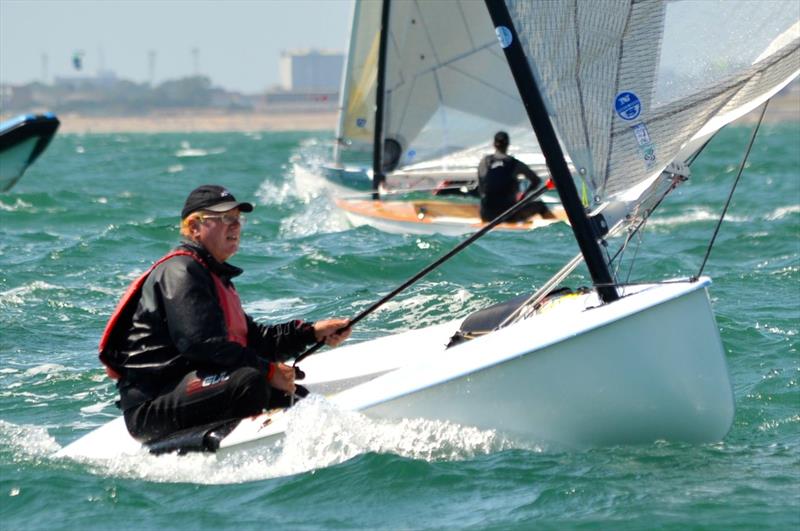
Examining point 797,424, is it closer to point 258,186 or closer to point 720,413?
point 720,413

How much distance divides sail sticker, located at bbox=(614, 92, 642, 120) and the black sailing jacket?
1.44m

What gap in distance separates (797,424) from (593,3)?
1.82m

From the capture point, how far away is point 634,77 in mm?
5094

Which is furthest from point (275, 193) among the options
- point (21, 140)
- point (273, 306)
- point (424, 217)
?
point (273, 306)

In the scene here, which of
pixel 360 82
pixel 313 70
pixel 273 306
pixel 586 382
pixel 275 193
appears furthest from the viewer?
pixel 313 70

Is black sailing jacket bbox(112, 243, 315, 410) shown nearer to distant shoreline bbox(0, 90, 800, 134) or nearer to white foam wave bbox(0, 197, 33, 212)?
white foam wave bbox(0, 197, 33, 212)

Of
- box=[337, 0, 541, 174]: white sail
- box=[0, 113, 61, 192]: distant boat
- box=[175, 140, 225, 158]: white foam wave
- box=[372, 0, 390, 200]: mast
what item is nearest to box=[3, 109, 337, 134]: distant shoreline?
box=[175, 140, 225, 158]: white foam wave

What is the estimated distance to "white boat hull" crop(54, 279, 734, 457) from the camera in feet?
15.4

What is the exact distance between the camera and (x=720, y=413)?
16.0 ft

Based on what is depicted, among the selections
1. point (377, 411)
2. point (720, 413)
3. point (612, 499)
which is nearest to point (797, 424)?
point (720, 413)

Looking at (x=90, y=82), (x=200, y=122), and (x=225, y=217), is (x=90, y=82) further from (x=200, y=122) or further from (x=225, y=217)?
(x=225, y=217)

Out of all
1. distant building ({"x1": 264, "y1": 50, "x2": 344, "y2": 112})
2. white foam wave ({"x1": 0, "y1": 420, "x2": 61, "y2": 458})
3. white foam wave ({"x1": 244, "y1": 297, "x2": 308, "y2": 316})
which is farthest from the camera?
distant building ({"x1": 264, "y1": 50, "x2": 344, "y2": 112})

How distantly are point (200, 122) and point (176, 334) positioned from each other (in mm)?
116238

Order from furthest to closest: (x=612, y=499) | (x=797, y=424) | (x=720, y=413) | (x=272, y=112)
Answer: (x=272, y=112) → (x=797, y=424) → (x=720, y=413) → (x=612, y=499)
